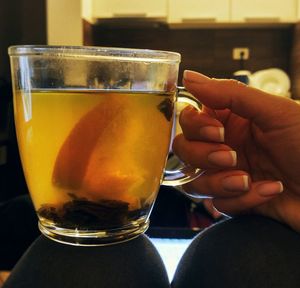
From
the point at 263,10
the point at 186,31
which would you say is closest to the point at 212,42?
the point at 186,31

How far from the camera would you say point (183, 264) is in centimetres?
51

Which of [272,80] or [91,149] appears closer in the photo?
[91,149]

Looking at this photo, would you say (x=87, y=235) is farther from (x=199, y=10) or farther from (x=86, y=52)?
(x=199, y=10)

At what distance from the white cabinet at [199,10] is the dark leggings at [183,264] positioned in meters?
3.07

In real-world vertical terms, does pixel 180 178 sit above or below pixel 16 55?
below

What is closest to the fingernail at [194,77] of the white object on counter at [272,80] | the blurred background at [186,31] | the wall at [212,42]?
the blurred background at [186,31]

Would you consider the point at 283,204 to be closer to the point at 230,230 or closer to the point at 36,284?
the point at 230,230

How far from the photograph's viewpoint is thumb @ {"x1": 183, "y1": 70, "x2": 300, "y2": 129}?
511 millimetres

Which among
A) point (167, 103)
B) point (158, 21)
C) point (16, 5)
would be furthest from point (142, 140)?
point (158, 21)

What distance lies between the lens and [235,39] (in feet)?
12.0

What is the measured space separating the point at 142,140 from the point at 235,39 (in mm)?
3385

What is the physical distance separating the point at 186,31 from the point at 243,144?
317 centimetres

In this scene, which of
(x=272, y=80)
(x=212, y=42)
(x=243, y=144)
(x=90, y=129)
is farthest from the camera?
(x=212, y=42)

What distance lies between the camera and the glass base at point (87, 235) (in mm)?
450
